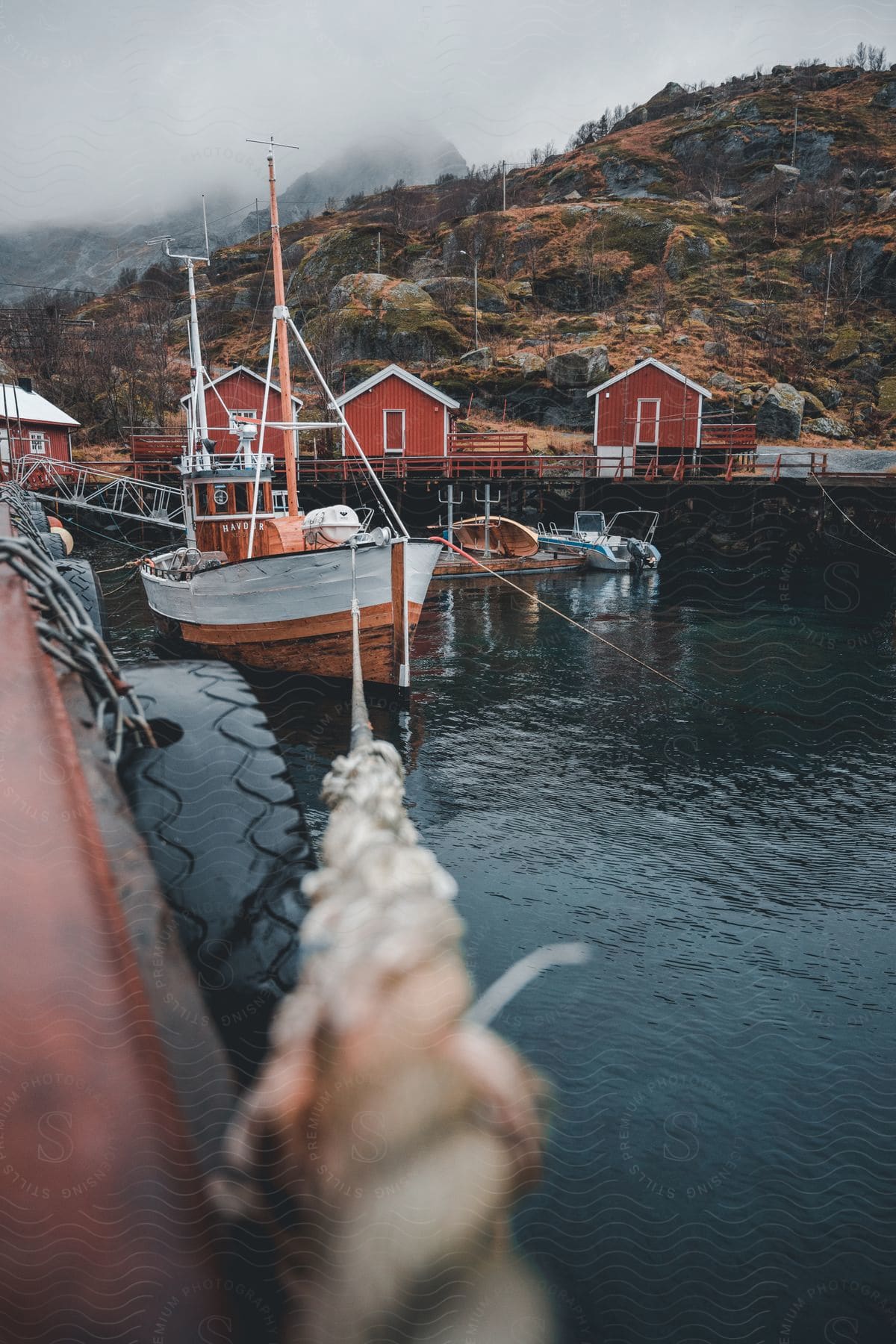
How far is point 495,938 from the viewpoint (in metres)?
4.84

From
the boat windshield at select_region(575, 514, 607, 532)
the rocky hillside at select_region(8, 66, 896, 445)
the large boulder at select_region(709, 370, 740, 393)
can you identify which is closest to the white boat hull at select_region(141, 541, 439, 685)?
the boat windshield at select_region(575, 514, 607, 532)

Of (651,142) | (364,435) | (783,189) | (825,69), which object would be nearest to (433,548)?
(364,435)

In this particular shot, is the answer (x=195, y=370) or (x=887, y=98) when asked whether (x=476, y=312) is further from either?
(x=887, y=98)

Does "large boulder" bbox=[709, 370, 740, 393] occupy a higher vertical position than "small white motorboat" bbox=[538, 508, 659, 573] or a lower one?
higher

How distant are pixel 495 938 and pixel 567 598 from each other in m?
16.6

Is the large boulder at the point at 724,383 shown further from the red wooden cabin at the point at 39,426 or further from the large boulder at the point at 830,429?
the red wooden cabin at the point at 39,426

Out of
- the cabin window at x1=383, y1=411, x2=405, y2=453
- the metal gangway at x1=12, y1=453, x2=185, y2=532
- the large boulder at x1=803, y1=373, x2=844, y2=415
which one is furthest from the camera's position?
the large boulder at x1=803, y1=373, x2=844, y2=415

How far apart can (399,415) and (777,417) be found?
19364 millimetres

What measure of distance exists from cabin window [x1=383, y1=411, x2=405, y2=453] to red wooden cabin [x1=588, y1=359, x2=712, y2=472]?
9.39 metres

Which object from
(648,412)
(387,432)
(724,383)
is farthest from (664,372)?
(387,432)

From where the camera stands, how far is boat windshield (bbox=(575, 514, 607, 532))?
28.9 meters

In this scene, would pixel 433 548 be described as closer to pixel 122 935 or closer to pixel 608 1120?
pixel 608 1120

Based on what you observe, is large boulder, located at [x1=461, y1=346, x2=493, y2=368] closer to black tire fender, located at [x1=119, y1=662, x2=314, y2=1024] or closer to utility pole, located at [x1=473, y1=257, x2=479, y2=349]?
utility pole, located at [x1=473, y1=257, x2=479, y2=349]

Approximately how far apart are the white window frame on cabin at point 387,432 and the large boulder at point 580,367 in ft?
43.9
